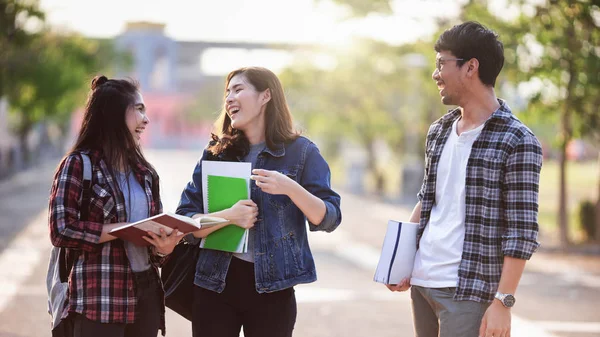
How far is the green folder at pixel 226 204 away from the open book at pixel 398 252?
586mm

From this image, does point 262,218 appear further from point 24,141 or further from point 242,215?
point 24,141

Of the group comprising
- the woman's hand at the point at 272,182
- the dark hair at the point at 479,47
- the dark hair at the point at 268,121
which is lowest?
the woman's hand at the point at 272,182

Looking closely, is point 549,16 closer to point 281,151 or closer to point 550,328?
point 550,328

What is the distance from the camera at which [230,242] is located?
3.95m

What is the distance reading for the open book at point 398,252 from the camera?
3869 millimetres

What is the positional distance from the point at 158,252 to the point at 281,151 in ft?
2.19

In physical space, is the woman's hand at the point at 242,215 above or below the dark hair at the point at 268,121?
below

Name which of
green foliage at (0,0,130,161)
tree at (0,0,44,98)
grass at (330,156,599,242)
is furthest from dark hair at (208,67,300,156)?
tree at (0,0,44,98)

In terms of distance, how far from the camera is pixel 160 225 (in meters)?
3.75

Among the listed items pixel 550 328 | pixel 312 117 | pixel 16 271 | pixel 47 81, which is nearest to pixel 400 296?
pixel 550 328

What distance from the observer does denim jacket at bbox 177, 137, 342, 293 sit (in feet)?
12.9

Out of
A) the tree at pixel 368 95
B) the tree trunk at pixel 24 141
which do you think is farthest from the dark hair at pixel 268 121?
the tree trunk at pixel 24 141

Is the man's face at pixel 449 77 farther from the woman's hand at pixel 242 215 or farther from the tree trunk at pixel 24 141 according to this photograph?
the tree trunk at pixel 24 141

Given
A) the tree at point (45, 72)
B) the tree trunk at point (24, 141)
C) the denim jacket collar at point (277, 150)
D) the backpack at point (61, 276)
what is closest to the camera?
the backpack at point (61, 276)
